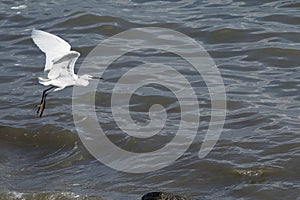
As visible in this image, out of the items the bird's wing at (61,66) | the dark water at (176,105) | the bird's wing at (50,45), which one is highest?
the bird's wing at (50,45)

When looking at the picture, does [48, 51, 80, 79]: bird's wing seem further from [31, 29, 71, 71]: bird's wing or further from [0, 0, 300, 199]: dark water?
[0, 0, 300, 199]: dark water

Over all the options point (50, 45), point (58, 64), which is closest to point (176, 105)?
point (50, 45)

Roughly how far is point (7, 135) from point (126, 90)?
177 centimetres

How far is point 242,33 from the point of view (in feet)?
37.2

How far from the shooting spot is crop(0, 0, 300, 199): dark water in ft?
24.0

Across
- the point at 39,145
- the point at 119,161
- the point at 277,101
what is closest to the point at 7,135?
the point at 39,145

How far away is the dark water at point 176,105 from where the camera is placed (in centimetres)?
730

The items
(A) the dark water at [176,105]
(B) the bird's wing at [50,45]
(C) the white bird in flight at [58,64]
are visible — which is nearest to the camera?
(A) the dark water at [176,105]

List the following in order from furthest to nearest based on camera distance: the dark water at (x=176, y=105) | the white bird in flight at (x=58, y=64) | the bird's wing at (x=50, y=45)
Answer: the bird's wing at (x=50, y=45) → the white bird in flight at (x=58, y=64) → the dark water at (x=176, y=105)

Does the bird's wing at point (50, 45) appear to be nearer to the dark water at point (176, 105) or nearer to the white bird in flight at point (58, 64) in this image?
the white bird in flight at point (58, 64)

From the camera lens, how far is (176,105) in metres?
9.25

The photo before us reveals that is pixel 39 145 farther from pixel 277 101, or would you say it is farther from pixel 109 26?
pixel 109 26

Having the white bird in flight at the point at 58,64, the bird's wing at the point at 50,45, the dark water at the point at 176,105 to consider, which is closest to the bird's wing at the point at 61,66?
the white bird in flight at the point at 58,64

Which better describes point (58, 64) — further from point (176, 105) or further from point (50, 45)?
point (176, 105)
